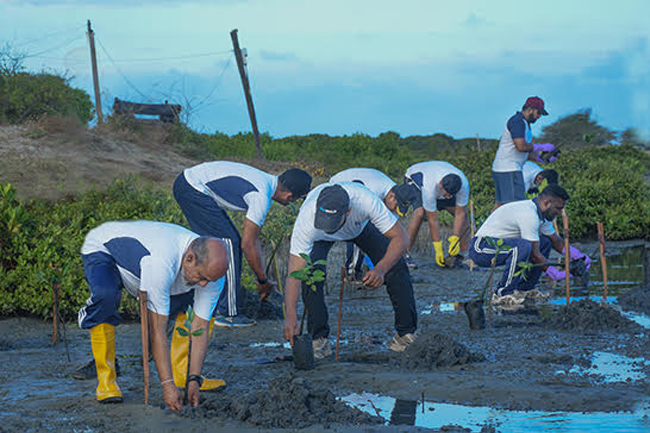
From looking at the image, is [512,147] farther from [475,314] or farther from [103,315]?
[103,315]

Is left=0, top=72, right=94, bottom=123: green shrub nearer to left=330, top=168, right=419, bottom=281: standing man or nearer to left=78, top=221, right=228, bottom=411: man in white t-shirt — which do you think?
left=330, top=168, right=419, bottom=281: standing man

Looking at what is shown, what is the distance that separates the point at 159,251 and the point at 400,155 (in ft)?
95.7

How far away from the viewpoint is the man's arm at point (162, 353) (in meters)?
3.87

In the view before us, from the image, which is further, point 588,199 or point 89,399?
point 588,199

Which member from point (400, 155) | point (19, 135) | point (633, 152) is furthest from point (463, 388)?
point (400, 155)

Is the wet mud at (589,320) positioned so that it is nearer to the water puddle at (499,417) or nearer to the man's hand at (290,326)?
the water puddle at (499,417)

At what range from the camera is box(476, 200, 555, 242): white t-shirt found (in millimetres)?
7316

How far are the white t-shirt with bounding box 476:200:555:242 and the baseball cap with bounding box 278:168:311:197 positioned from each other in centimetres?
257

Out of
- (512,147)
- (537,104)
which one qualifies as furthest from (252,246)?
(537,104)

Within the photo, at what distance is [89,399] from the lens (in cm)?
446

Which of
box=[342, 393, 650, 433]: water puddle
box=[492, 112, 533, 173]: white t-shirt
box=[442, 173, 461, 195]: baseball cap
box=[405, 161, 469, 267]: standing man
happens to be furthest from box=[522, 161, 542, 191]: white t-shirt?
box=[342, 393, 650, 433]: water puddle

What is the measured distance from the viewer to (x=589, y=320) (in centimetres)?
639

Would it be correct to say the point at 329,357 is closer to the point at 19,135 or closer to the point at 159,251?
the point at 159,251

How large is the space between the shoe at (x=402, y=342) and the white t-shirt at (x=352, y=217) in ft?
3.17
